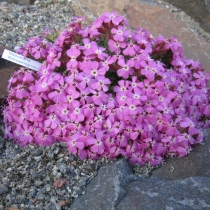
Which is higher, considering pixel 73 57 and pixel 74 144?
pixel 73 57

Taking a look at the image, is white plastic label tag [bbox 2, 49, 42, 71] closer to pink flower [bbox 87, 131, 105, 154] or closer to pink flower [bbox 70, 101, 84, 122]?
pink flower [bbox 70, 101, 84, 122]

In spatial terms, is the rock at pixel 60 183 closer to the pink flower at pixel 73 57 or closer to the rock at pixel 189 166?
the rock at pixel 189 166

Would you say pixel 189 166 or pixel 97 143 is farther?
pixel 189 166

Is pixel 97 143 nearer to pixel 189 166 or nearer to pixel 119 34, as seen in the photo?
pixel 189 166

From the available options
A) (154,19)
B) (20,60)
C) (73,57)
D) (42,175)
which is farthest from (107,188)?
(154,19)

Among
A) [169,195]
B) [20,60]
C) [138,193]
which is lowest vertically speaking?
[20,60]

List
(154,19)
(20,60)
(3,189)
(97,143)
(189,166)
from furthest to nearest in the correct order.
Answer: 1. (154,19)
2. (20,60)
3. (189,166)
4. (97,143)
5. (3,189)

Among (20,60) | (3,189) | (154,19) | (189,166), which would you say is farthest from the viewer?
(154,19)

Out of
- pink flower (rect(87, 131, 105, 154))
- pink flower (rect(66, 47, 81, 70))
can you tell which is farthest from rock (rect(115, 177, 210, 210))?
pink flower (rect(66, 47, 81, 70))

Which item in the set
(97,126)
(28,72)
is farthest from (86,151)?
(28,72)
